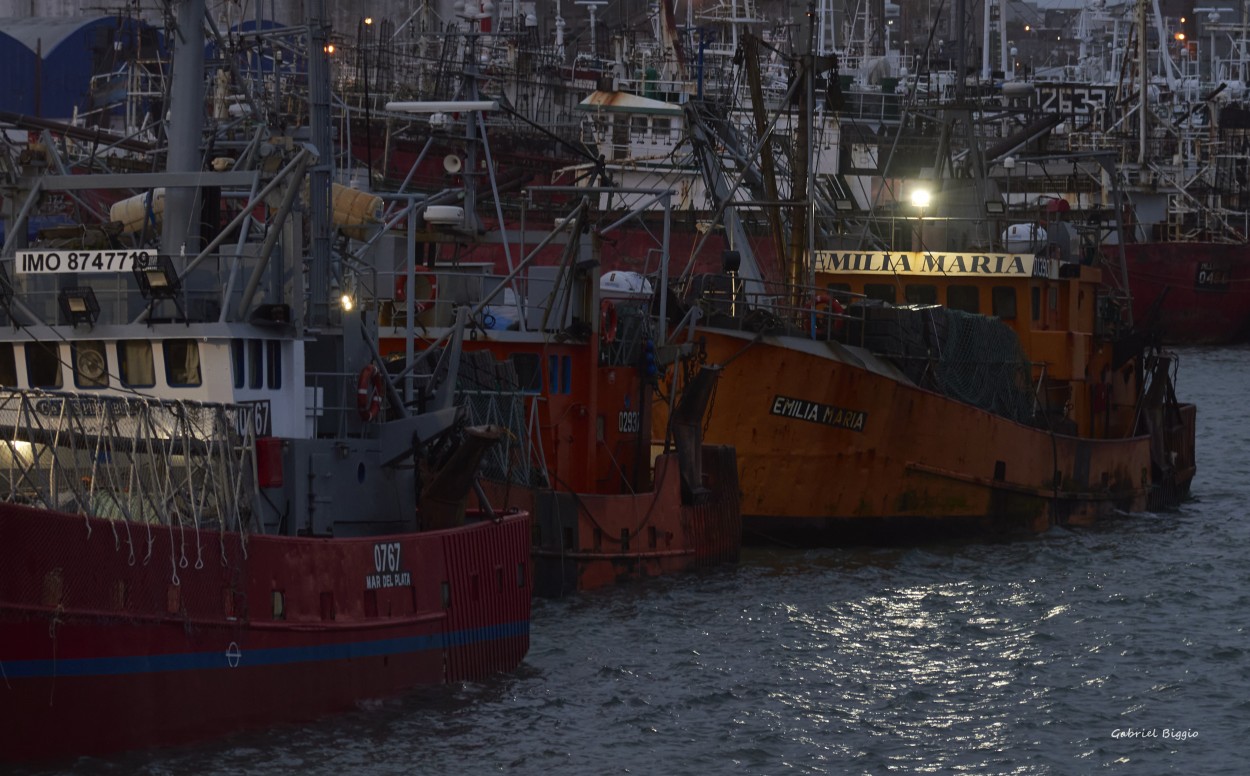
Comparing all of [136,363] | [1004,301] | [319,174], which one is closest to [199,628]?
[136,363]

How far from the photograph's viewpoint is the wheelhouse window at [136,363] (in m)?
18.8

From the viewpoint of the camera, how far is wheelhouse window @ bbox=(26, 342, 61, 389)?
19.1 meters

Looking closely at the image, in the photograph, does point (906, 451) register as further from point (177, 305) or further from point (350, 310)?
point (177, 305)

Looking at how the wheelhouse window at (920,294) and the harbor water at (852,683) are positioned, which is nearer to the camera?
the harbor water at (852,683)

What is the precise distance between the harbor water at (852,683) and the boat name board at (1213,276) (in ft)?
181

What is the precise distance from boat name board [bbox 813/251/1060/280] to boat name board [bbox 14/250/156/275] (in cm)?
1822

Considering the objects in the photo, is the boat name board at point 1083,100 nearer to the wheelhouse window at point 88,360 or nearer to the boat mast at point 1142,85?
the boat mast at point 1142,85

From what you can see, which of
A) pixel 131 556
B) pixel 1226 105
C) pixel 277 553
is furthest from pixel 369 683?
pixel 1226 105

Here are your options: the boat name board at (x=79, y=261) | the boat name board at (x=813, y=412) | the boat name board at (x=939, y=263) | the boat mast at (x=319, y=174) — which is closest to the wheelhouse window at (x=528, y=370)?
the boat name board at (x=813, y=412)

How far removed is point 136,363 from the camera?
18.8m

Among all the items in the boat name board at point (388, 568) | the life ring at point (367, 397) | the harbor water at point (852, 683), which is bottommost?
the harbor water at point (852, 683)

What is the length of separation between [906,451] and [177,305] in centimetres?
1531

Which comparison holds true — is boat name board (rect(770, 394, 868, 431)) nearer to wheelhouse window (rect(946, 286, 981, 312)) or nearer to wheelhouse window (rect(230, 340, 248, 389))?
wheelhouse window (rect(946, 286, 981, 312))

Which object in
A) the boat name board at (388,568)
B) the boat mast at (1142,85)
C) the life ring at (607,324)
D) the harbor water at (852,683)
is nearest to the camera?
the harbor water at (852,683)
